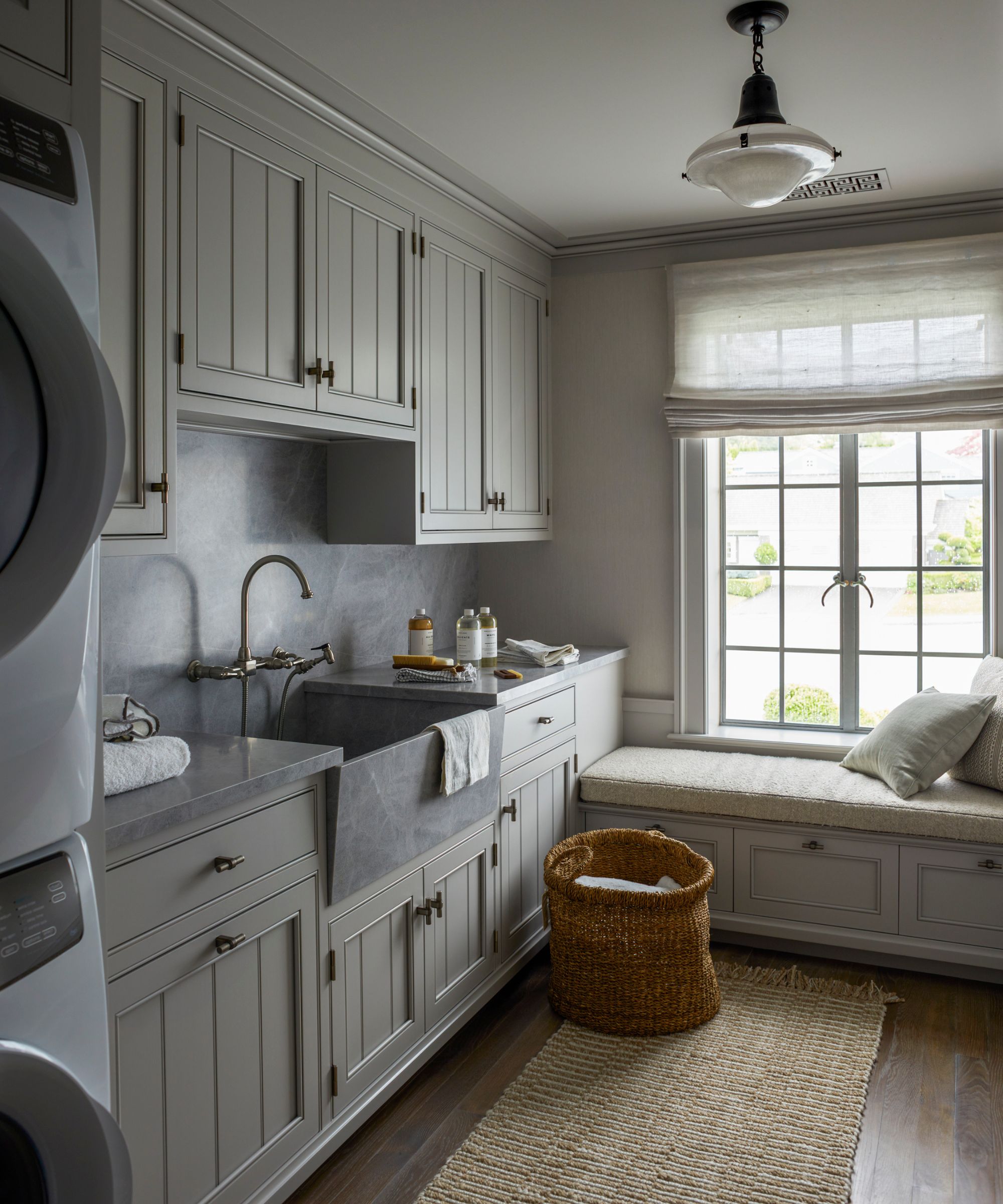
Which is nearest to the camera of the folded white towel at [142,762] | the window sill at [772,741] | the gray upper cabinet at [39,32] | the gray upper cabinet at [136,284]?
the gray upper cabinet at [39,32]

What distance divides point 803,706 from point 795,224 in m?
1.77

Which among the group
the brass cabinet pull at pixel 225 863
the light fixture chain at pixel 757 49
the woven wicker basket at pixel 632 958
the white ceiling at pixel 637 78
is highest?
the white ceiling at pixel 637 78

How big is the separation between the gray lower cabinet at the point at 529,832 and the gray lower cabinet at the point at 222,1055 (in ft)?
3.21

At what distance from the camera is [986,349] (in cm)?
333

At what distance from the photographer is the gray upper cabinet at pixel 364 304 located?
247 cm

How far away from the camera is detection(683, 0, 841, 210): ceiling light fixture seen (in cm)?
207

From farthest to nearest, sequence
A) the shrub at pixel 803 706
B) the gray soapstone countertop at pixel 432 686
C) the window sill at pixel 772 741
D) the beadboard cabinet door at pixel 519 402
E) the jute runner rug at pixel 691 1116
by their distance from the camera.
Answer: the shrub at pixel 803 706
the window sill at pixel 772 741
the beadboard cabinet door at pixel 519 402
the gray soapstone countertop at pixel 432 686
the jute runner rug at pixel 691 1116

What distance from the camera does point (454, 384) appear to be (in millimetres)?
3150

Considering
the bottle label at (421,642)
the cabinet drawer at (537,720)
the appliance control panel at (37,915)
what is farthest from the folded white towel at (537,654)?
the appliance control panel at (37,915)

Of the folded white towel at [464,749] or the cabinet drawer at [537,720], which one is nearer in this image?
the folded white towel at [464,749]

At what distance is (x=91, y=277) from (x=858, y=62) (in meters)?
2.06

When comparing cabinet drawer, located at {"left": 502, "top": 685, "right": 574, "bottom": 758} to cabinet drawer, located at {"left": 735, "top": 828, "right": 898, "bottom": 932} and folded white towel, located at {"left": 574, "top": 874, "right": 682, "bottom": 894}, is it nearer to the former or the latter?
folded white towel, located at {"left": 574, "top": 874, "right": 682, "bottom": 894}

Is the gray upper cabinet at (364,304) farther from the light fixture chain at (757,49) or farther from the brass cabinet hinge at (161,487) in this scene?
the light fixture chain at (757,49)

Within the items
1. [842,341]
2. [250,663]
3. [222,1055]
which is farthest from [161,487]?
[842,341]
